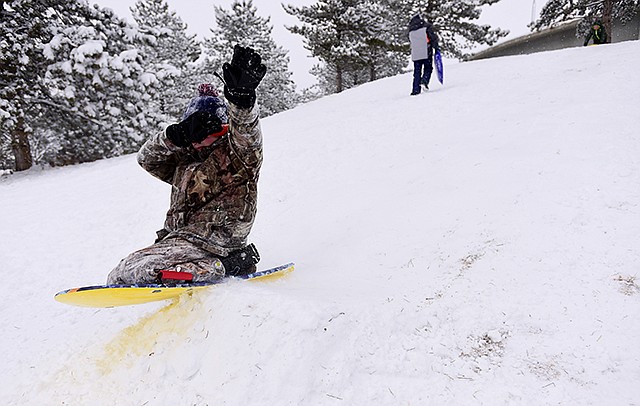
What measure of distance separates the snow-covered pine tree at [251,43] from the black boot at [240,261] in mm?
22088

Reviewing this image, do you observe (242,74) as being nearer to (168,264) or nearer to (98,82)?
(168,264)

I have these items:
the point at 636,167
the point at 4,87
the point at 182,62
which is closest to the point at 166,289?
the point at 636,167

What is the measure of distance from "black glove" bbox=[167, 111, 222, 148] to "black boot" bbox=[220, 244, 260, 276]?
0.98 meters

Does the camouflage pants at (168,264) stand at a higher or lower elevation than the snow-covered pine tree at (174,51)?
lower

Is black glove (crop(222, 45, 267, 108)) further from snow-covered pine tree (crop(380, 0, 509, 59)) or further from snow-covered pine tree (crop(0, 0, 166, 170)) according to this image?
snow-covered pine tree (crop(380, 0, 509, 59))

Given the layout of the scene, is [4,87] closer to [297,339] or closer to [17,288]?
[17,288]

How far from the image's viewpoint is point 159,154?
3.35 metres

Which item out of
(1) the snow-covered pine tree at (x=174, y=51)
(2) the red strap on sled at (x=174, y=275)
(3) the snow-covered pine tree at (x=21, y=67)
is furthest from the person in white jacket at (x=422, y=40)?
(1) the snow-covered pine tree at (x=174, y=51)

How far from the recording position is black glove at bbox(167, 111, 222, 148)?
9.78 feet

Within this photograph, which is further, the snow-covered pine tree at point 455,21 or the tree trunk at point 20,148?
the snow-covered pine tree at point 455,21

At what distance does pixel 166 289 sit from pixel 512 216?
306 cm

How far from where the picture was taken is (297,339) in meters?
2.51

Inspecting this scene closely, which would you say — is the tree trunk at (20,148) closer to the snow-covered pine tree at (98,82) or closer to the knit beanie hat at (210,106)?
the snow-covered pine tree at (98,82)

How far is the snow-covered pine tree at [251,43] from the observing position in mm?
24969
